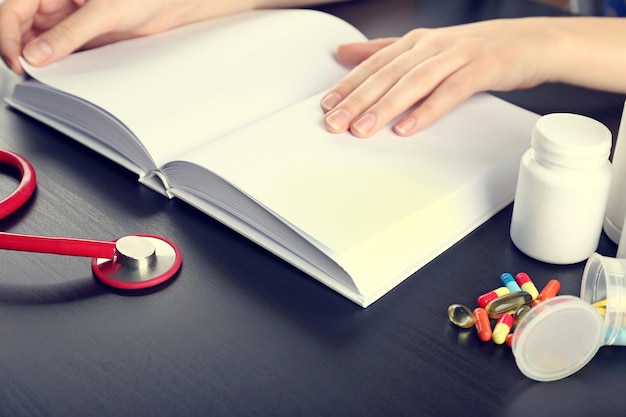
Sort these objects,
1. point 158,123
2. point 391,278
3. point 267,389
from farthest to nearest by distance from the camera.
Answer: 1. point 158,123
2. point 391,278
3. point 267,389

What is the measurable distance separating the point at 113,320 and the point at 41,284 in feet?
0.27

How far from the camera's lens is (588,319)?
63cm

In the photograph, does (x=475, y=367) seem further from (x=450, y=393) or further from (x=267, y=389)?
(x=267, y=389)

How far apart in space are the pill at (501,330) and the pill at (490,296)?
3cm

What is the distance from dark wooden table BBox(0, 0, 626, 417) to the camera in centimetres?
60

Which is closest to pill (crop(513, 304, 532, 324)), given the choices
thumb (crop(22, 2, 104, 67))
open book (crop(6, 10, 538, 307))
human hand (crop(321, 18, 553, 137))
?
open book (crop(6, 10, 538, 307))

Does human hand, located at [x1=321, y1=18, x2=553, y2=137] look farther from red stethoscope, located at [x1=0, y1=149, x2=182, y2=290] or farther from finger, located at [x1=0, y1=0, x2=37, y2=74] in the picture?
finger, located at [x1=0, y1=0, x2=37, y2=74]

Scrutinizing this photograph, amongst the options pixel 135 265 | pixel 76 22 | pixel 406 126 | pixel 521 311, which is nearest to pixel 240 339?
pixel 135 265

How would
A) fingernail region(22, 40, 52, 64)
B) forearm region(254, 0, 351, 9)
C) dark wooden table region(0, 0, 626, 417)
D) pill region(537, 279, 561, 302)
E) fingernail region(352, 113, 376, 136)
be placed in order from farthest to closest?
forearm region(254, 0, 351, 9) → fingernail region(22, 40, 52, 64) → fingernail region(352, 113, 376, 136) → pill region(537, 279, 561, 302) → dark wooden table region(0, 0, 626, 417)

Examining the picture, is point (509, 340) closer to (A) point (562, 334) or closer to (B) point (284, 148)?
(A) point (562, 334)

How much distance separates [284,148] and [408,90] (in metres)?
0.18

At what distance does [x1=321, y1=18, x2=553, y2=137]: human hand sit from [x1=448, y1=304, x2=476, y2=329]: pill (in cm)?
26

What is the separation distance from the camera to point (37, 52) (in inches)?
39.4

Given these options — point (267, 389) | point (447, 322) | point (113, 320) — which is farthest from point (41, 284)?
point (447, 322)
